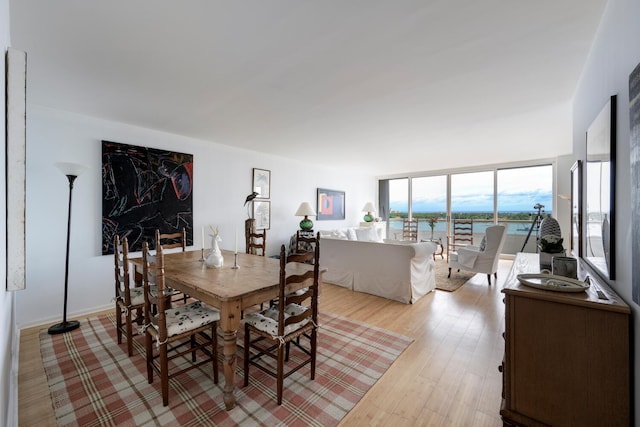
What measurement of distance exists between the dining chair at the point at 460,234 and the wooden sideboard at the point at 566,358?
19.0 ft

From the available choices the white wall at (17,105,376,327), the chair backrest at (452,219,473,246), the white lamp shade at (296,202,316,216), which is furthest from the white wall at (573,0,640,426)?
the chair backrest at (452,219,473,246)

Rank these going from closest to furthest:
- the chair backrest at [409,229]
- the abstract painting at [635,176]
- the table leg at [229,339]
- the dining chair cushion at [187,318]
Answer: the abstract painting at [635,176], the table leg at [229,339], the dining chair cushion at [187,318], the chair backrest at [409,229]

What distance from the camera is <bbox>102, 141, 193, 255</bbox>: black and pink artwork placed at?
3348 millimetres

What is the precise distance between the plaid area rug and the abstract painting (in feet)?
5.26

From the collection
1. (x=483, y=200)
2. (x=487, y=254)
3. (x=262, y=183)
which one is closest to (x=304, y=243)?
(x=262, y=183)

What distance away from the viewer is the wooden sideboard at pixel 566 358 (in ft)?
3.87

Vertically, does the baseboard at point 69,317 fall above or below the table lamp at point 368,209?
below

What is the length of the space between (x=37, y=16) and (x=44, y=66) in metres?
0.77

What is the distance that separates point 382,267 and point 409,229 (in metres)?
4.13

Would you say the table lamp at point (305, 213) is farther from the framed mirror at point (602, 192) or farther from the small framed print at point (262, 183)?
the framed mirror at point (602, 192)

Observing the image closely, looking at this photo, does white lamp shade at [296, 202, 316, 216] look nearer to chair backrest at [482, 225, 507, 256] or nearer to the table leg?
chair backrest at [482, 225, 507, 256]

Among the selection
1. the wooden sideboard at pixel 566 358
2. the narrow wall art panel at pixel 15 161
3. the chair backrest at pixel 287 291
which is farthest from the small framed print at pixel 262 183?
the wooden sideboard at pixel 566 358

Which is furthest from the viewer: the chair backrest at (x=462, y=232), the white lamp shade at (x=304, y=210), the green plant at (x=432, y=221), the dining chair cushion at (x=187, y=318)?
the green plant at (x=432, y=221)

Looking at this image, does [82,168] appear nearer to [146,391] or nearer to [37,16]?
[37,16]
